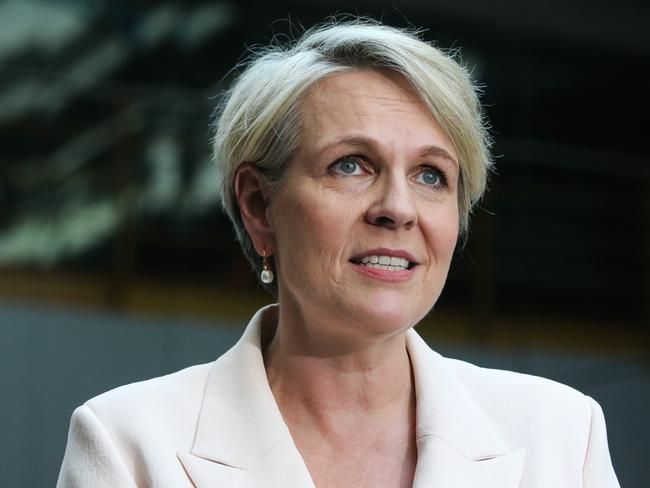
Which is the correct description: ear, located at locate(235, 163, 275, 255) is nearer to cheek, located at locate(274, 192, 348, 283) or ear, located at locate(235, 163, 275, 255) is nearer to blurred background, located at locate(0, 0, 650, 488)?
cheek, located at locate(274, 192, 348, 283)

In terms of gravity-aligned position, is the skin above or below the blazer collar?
above

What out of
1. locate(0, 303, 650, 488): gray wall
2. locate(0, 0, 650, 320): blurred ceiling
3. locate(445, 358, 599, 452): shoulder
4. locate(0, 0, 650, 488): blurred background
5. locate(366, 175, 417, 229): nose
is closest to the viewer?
locate(366, 175, 417, 229): nose

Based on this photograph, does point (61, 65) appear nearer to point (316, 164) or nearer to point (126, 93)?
point (126, 93)

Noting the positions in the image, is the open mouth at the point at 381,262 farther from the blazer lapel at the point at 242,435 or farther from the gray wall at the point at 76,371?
the gray wall at the point at 76,371

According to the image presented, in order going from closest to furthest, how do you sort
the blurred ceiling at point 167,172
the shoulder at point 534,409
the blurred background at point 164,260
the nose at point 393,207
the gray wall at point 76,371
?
the nose at point 393,207, the shoulder at point 534,409, the gray wall at point 76,371, the blurred background at point 164,260, the blurred ceiling at point 167,172

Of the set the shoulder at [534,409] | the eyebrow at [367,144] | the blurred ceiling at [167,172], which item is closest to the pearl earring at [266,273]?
the eyebrow at [367,144]

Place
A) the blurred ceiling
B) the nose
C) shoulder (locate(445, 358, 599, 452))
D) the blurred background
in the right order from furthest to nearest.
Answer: the blurred ceiling < the blurred background < shoulder (locate(445, 358, 599, 452)) < the nose

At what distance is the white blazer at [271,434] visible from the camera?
63.8 inches

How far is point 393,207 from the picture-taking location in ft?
5.17

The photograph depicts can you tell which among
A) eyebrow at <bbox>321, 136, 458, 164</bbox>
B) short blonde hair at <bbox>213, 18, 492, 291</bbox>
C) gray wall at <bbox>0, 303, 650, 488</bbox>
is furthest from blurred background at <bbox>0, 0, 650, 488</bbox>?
eyebrow at <bbox>321, 136, 458, 164</bbox>

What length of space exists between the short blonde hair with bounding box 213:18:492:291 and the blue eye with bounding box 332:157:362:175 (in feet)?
0.23

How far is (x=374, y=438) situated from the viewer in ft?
5.52

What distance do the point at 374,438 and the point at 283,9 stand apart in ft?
16.2

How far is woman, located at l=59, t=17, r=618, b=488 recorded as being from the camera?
Answer: 1603mm
